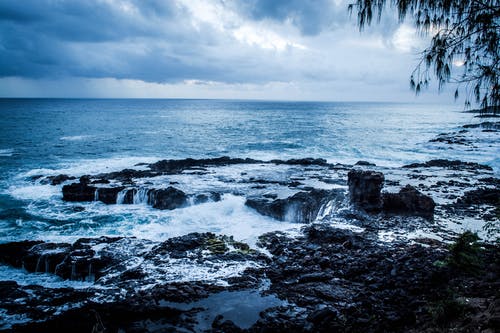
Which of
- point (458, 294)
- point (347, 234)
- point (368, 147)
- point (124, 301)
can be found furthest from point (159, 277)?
point (368, 147)

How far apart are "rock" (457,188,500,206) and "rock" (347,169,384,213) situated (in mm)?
5645

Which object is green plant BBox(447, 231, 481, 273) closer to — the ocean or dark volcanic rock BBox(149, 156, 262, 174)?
the ocean

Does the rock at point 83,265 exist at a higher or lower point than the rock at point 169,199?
lower

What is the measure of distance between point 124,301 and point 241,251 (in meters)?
5.24

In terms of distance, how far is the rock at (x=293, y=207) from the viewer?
18517 millimetres

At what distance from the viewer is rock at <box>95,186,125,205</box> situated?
877 inches

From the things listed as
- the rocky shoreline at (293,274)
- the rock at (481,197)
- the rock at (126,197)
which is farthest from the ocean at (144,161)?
the rock at (481,197)

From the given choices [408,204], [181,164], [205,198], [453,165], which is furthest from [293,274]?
[453,165]

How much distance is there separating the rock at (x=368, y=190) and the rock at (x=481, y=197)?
5.64 m

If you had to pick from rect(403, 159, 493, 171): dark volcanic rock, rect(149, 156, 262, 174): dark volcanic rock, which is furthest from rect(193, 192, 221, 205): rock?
rect(403, 159, 493, 171): dark volcanic rock

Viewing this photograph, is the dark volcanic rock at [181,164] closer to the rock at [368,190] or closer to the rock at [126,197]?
the rock at [126,197]

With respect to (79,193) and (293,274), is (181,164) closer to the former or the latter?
(79,193)

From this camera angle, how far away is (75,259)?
13.1 m

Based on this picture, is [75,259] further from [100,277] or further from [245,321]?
[245,321]
